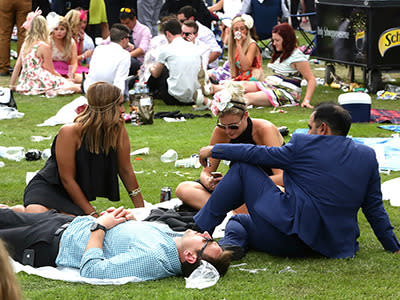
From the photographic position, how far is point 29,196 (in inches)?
221

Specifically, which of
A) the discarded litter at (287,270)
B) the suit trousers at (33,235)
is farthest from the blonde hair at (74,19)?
the discarded litter at (287,270)

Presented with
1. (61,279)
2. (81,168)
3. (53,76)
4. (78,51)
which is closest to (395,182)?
(81,168)

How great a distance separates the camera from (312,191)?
4.63 m

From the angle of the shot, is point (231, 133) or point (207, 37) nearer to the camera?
point (231, 133)

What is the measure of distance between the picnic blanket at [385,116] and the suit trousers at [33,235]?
20.3ft

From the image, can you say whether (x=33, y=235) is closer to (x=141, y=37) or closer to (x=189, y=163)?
(x=189, y=163)

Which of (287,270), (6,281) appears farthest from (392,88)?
(6,281)

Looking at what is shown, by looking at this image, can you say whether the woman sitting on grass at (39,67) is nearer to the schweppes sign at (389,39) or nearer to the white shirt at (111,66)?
the white shirt at (111,66)

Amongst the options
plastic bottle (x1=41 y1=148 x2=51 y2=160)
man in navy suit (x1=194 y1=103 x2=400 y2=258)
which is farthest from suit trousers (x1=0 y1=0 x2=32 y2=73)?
man in navy suit (x1=194 y1=103 x2=400 y2=258)

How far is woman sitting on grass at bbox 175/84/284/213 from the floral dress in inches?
262

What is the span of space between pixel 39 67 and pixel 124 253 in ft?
27.2

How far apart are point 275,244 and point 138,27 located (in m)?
9.32

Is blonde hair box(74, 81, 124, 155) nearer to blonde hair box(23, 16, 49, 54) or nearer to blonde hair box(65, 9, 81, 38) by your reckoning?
blonde hair box(23, 16, 49, 54)

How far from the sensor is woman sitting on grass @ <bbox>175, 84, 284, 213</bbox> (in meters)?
5.46
